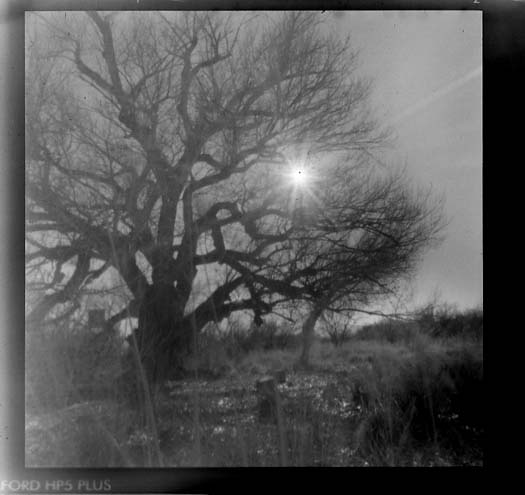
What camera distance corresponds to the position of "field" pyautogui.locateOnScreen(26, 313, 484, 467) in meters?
1.99

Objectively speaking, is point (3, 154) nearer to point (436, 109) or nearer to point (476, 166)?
point (436, 109)

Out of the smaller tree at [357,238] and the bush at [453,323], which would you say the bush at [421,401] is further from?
the smaller tree at [357,238]

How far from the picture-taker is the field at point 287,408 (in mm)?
1985

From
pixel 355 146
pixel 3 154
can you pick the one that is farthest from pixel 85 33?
pixel 355 146

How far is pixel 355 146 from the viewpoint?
2047 millimetres

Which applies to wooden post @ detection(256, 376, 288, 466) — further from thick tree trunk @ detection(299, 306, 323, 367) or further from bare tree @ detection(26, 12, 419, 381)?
bare tree @ detection(26, 12, 419, 381)

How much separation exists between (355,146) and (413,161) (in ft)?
0.72

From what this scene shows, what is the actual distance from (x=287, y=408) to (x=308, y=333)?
0.28 meters

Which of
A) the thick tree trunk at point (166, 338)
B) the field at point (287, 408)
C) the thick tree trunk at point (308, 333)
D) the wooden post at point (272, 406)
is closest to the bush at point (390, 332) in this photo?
the field at point (287, 408)

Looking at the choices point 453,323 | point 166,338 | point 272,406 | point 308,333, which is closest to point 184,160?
point 166,338

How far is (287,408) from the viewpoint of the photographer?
6.52 feet

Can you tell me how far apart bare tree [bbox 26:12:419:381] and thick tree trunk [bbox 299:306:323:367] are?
0.02 m

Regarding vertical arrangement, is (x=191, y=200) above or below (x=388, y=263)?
above

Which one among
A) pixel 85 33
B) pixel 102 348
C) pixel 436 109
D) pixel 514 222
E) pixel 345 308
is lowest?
pixel 102 348
